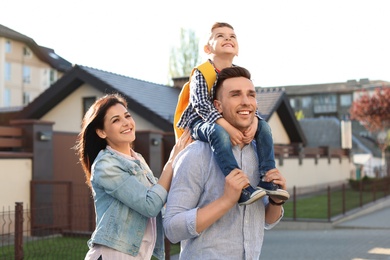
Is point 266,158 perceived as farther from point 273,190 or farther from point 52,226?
point 52,226

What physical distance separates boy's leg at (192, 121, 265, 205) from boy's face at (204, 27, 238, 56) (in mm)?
1069

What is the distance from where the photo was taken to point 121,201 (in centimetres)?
321

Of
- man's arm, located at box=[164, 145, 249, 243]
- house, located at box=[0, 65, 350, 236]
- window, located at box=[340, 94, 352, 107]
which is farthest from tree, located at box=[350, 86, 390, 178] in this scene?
man's arm, located at box=[164, 145, 249, 243]

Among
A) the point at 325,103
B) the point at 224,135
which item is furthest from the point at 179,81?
the point at 325,103

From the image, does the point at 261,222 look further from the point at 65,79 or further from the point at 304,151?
the point at 304,151

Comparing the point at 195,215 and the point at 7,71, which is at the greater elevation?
the point at 7,71

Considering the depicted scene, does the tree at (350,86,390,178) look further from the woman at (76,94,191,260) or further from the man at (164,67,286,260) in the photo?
the man at (164,67,286,260)

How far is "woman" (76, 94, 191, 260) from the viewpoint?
3160mm

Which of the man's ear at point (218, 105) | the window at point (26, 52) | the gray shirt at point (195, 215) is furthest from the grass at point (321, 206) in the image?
the window at point (26, 52)

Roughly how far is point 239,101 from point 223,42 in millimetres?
1150

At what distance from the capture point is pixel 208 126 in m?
3.05

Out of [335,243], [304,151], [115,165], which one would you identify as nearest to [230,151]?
[115,165]

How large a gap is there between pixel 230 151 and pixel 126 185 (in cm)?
64

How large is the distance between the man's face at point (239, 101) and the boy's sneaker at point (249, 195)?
1.11 feet
